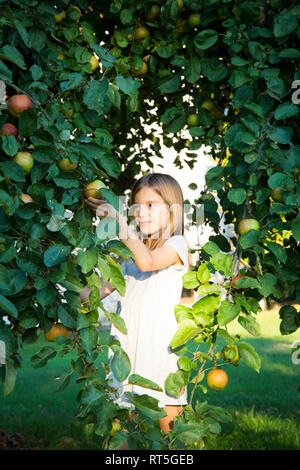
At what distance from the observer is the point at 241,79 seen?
4.78 ft

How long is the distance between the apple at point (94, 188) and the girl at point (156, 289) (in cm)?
61

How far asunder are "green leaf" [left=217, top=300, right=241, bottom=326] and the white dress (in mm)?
676

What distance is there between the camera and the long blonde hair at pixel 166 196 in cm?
217

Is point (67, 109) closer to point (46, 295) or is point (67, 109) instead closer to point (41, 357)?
point (46, 295)

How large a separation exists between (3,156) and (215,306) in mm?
798

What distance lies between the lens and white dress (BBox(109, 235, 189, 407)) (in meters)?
2.03

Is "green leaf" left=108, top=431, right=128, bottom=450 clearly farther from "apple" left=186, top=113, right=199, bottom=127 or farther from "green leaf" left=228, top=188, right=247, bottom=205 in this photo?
"apple" left=186, top=113, right=199, bottom=127

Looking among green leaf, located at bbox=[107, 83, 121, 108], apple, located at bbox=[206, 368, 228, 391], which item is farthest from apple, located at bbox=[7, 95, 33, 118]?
apple, located at bbox=[206, 368, 228, 391]

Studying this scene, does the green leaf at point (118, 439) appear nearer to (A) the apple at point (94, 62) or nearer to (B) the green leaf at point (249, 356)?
(B) the green leaf at point (249, 356)

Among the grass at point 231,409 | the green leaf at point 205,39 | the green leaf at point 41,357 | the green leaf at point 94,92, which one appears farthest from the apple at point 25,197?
the grass at point 231,409

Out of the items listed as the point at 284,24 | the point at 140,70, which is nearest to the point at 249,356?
the point at 284,24

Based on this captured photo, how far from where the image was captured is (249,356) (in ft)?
4.76

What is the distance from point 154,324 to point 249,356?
0.68m
